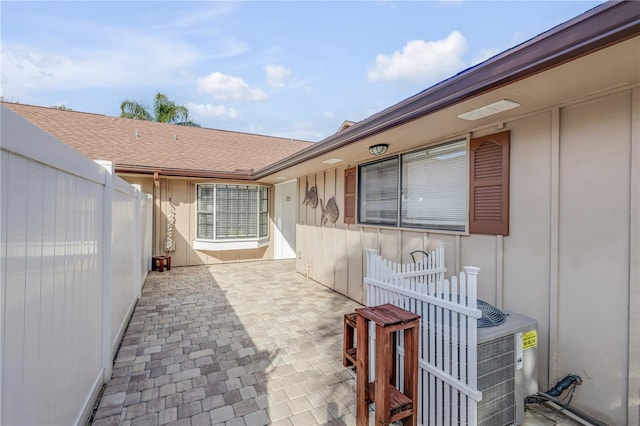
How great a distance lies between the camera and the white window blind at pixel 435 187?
10.7ft

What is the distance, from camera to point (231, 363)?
293 cm

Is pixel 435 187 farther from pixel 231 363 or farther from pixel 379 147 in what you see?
pixel 231 363

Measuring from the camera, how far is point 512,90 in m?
2.03

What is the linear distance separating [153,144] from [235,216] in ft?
11.2

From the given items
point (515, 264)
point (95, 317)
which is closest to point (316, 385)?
point (95, 317)

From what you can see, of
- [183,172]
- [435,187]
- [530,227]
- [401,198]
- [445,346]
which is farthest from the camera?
[183,172]

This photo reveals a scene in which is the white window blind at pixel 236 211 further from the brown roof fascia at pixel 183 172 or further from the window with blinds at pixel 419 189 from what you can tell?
the window with blinds at pixel 419 189

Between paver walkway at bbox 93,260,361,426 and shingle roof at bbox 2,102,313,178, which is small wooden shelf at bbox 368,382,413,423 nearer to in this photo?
paver walkway at bbox 93,260,361,426

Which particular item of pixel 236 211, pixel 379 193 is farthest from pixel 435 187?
pixel 236 211

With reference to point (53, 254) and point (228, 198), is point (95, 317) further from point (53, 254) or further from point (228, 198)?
point (228, 198)

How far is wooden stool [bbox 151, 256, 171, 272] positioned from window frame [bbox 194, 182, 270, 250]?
2.75 feet

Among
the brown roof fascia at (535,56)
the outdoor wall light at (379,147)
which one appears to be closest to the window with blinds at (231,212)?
the outdoor wall light at (379,147)

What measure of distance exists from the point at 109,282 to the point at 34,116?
9.04 metres

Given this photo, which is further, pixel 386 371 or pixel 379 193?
pixel 379 193
